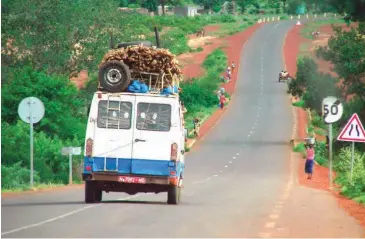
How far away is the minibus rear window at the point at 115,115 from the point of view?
2517 cm

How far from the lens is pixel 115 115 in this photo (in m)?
25.2

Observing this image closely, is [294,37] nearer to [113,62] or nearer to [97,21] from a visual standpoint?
[97,21]

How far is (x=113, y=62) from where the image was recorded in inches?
1019

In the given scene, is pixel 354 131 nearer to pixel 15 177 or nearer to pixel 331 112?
pixel 331 112

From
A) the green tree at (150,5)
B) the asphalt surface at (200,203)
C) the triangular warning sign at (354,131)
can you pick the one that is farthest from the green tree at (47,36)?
the green tree at (150,5)

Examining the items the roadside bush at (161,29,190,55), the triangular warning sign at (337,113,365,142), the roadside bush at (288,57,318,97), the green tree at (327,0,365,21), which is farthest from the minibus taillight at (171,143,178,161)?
the roadside bush at (161,29,190,55)

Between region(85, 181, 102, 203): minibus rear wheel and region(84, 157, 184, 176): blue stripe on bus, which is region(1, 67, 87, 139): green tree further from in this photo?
region(84, 157, 184, 176): blue stripe on bus

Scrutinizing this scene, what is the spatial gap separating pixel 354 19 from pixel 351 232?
3.55 m

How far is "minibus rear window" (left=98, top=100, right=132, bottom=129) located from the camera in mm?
25172

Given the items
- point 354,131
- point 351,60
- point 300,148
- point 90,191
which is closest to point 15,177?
point 90,191

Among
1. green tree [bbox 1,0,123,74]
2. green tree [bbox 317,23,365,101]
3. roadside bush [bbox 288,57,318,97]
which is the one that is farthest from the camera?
roadside bush [bbox 288,57,318,97]

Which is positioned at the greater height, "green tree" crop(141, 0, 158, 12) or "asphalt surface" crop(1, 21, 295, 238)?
"green tree" crop(141, 0, 158, 12)

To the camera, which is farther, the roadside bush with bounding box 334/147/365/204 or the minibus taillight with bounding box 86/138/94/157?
the roadside bush with bounding box 334/147/365/204

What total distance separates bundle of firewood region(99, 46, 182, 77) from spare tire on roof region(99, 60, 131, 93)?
630 millimetres
